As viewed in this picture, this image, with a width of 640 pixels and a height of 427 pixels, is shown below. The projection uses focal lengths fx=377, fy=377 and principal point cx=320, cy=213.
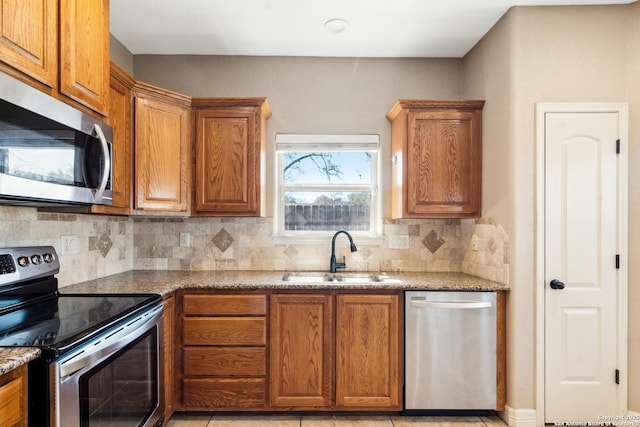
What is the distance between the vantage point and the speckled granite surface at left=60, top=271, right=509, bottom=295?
7.54 ft

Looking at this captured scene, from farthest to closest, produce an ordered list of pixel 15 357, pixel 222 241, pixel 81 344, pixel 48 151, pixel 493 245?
pixel 222 241 < pixel 493 245 < pixel 48 151 < pixel 81 344 < pixel 15 357

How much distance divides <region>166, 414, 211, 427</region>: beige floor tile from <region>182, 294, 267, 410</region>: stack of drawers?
0.30 feet

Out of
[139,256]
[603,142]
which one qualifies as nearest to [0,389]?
[139,256]

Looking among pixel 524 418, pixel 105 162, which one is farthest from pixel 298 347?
pixel 105 162

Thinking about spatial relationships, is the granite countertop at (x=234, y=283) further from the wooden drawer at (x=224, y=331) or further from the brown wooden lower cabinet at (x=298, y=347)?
the wooden drawer at (x=224, y=331)

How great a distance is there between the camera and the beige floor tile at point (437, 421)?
95.8 inches

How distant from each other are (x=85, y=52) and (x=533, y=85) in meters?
2.52

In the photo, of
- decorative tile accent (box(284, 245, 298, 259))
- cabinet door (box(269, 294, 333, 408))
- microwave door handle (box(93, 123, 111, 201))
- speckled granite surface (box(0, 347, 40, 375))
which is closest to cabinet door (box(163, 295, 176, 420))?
cabinet door (box(269, 294, 333, 408))

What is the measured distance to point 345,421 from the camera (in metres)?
2.48

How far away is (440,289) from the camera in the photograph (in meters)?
2.46

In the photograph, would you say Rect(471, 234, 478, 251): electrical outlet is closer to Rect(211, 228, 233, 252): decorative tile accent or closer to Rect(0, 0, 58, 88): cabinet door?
Rect(211, 228, 233, 252): decorative tile accent

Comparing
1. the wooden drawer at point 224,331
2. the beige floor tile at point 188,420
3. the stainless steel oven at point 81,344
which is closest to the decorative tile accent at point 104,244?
the stainless steel oven at point 81,344

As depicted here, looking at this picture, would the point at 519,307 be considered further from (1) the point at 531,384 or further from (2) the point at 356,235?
(2) the point at 356,235

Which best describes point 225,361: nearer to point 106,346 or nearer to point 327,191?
point 106,346
